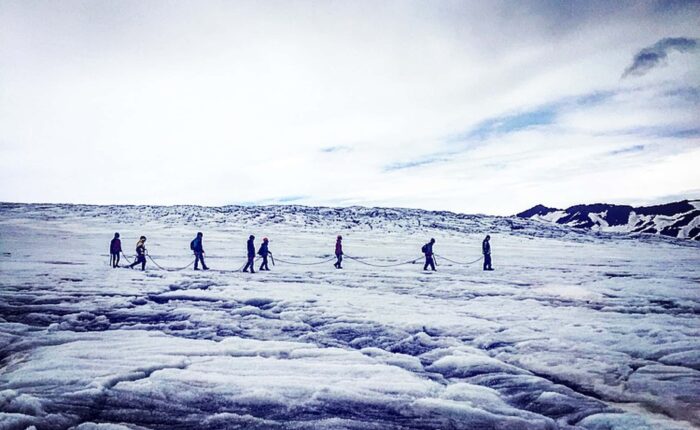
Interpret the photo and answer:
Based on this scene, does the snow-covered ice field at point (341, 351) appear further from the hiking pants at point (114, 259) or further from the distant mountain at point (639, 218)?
the distant mountain at point (639, 218)

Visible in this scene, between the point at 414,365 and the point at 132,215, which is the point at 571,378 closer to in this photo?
the point at 414,365

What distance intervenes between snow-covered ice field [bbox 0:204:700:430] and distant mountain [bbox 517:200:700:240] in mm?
75142

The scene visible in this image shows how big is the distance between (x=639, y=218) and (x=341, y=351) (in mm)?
122602

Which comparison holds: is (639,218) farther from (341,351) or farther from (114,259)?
(341,351)

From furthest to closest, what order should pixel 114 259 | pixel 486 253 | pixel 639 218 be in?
1. pixel 639 218
2. pixel 486 253
3. pixel 114 259

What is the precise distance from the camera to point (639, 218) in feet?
338

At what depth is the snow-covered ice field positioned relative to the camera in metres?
4.05

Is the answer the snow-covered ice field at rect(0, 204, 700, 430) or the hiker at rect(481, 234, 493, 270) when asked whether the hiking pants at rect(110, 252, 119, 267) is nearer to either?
the snow-covered ice field at rect(0, 204, 700, 430)

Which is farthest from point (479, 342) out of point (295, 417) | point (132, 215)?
point (132, 215)

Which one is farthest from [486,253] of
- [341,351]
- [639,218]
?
[639,218]

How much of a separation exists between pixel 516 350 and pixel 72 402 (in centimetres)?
548

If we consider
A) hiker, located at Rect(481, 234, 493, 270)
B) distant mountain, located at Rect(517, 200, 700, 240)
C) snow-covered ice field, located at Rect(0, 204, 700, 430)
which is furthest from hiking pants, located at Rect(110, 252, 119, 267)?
distant mountain, located at Rect(517, 200, 700, 240)

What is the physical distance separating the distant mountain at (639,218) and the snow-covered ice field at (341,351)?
2958 inches

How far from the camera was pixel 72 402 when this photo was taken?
4.08 meters
